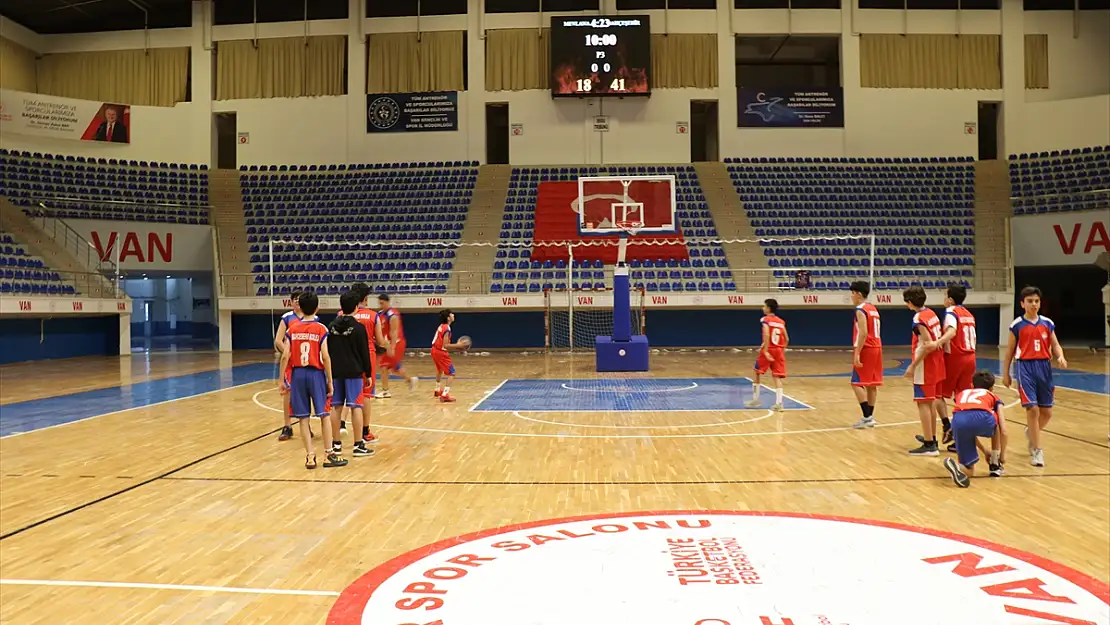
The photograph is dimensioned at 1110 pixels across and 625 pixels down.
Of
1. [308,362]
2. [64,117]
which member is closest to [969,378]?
[308,362]

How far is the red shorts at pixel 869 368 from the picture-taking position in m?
8.77

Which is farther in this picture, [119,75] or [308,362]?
[119,75]

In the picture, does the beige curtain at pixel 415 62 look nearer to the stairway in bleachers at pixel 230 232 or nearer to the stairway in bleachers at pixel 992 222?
the stairway in bleachers at pixel 230 232

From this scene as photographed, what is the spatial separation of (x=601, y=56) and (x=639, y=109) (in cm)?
→ 260

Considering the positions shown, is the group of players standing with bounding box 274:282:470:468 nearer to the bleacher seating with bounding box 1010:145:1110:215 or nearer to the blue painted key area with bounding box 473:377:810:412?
the blue painted key area with bounding box 473:377:810:412

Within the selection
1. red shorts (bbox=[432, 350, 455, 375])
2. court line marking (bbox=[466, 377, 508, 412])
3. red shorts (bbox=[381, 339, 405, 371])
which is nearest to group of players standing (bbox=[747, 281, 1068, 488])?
court line marking (bbox=[466, 377, 508, 412])

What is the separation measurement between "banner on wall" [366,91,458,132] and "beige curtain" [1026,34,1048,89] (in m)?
22.1

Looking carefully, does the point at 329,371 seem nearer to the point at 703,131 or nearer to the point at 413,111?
the point at 413,111

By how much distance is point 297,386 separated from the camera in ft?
22.2

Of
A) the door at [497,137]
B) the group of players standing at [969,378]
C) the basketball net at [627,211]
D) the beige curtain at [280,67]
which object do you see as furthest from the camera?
the door at [497,137]

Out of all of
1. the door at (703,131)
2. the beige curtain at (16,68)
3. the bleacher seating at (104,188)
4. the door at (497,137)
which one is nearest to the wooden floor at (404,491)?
the bleacher seating at (104,188)

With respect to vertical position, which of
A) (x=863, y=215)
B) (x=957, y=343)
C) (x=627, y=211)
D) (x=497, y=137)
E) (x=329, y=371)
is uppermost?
(x=497, y=137)

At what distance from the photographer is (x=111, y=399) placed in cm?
1220

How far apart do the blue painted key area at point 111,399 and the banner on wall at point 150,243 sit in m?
10.1
